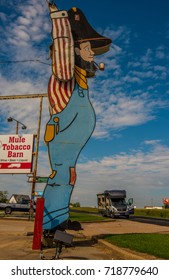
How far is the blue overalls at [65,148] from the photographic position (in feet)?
39.6

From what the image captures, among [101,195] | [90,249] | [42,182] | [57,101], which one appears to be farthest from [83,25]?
[101,195]

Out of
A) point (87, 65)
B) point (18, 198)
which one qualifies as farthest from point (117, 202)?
point (87, 65)

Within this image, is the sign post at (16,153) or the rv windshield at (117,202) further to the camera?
the rv windshield at (117,202)

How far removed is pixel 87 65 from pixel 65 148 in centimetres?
369

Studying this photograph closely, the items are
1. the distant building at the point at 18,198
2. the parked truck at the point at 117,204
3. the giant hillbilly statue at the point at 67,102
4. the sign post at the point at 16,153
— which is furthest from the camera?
the distant building at the point at 18,198

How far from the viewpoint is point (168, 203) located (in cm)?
11069

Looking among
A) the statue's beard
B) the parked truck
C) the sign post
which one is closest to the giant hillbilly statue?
the statue's beard

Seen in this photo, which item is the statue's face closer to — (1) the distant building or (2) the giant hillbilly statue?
(2) the giant hillbilly statue

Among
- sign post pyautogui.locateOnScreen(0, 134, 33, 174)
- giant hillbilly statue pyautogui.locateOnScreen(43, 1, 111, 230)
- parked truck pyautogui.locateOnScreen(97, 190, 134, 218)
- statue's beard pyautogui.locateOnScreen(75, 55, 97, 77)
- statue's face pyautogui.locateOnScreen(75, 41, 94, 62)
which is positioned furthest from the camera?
parked truck pyautogui.locateOnScreen(97, 190, 134, 218)

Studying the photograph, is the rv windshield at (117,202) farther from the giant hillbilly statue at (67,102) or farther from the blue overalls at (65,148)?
the blue overalls at (65,148)

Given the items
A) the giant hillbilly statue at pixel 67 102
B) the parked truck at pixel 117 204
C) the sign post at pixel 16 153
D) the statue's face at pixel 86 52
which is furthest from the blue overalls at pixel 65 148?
the parked truck at pixel 117 204

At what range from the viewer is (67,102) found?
42.6ft

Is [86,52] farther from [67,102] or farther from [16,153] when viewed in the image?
[16,153]

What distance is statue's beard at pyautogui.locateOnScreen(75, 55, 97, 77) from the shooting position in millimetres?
13694
